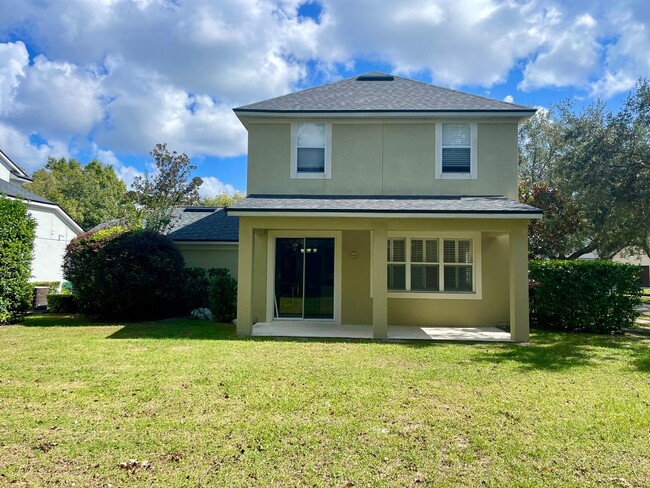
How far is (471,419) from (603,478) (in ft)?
4.85

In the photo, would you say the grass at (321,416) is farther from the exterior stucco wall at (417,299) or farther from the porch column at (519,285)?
the exterior stucco wall at (417,299)

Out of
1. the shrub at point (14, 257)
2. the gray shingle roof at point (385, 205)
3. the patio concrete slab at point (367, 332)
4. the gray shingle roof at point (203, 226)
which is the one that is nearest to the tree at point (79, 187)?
the gray shingle roof at point (203, 226)

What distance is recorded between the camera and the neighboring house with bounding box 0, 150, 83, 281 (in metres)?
19.9

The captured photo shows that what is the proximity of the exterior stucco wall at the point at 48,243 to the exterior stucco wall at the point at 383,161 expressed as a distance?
15.1 metres

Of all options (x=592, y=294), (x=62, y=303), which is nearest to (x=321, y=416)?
(x=592, y=294)

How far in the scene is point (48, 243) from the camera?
2081 cm

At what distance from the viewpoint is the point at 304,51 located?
1438 centimetres

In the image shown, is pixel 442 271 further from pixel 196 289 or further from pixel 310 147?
pixel 196 289

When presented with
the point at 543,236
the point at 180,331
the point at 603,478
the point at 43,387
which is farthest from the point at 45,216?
the point at 543,236

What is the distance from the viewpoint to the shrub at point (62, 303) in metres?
14.7

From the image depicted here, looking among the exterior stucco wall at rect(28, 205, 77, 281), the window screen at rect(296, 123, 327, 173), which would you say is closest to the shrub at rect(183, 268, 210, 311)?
the window screen at rect(296, 123, 327, 173)

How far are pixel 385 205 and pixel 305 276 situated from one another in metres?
3.62

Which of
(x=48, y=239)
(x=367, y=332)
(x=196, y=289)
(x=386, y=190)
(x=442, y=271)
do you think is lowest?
→ (x=367, y=332)

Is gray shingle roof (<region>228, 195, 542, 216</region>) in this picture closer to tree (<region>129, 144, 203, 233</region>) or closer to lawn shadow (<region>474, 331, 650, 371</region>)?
lawn shadow (<region>474, 331, 650, 371</region>)
